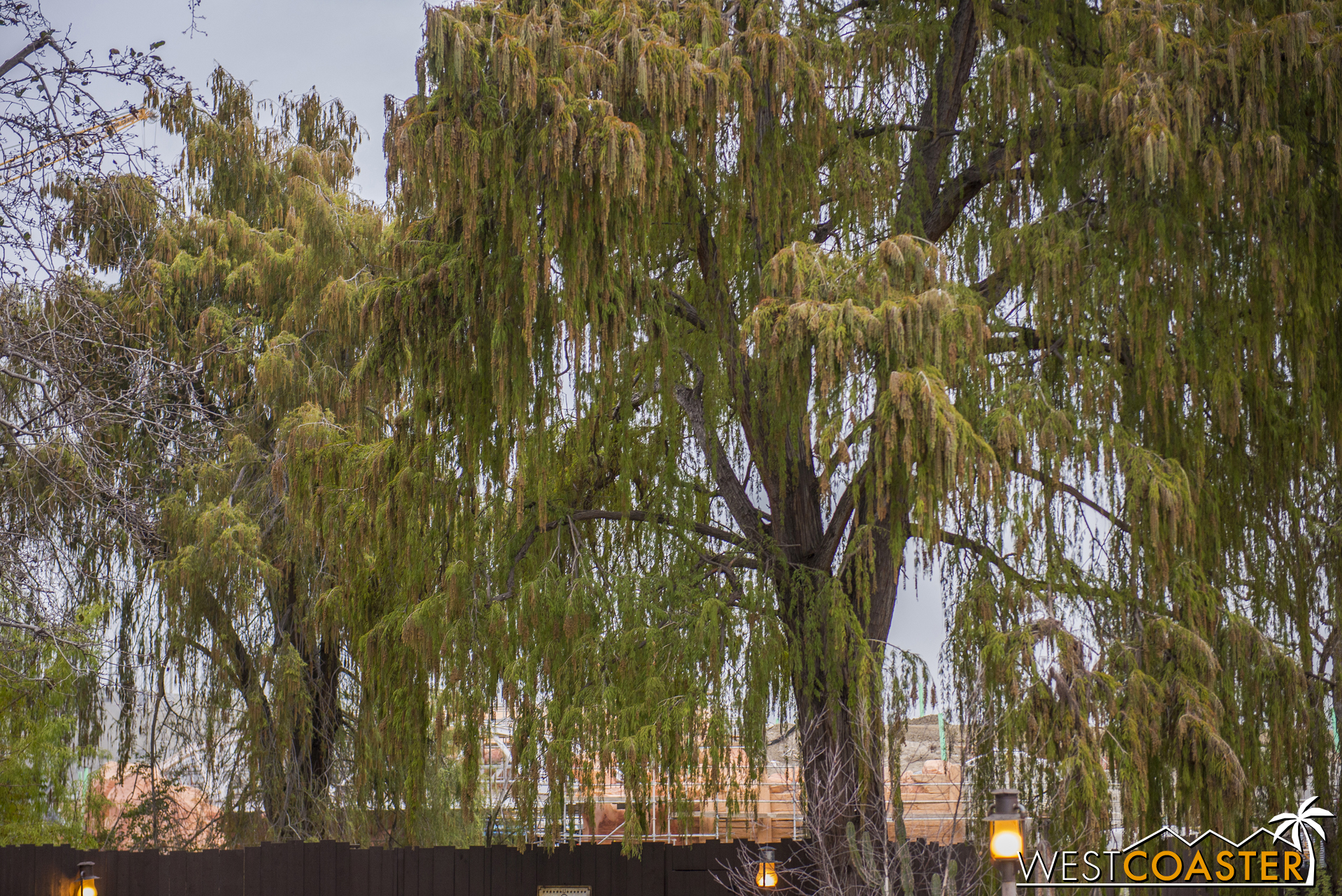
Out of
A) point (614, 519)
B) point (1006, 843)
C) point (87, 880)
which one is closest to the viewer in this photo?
point (1006, 843)

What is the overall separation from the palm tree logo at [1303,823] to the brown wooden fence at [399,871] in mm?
4436

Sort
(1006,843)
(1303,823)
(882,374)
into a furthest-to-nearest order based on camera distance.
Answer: (1303,823) → (882,374) → (1006,843)

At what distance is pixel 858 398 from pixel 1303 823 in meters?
3.29

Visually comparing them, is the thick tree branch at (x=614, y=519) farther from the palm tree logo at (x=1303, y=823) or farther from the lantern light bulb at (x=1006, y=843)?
the palm tree logo at (x=1303, y=823)

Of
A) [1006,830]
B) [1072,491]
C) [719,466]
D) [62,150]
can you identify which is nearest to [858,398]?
[1072,491]

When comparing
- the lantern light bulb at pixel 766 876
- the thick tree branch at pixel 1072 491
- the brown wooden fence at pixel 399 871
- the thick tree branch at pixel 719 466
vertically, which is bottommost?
the brown wooden fence at pixel 399 871

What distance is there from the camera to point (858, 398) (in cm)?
604

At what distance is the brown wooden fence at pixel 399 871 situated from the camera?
959cm

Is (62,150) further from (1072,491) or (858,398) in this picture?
→ (1072,491)

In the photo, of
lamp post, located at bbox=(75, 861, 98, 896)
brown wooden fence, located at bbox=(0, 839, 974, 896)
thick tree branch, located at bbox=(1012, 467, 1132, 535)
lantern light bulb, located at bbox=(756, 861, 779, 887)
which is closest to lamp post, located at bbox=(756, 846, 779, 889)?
lantern light bulb, located at bbox=(756, 861, 779, 887)

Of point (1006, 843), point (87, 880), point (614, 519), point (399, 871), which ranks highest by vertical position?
point (614, 519)

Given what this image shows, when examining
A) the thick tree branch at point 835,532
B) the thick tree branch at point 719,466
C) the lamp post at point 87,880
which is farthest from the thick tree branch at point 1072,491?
the lamp post at point 87,880

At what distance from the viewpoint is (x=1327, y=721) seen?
651cm

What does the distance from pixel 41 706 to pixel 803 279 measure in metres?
10.5
